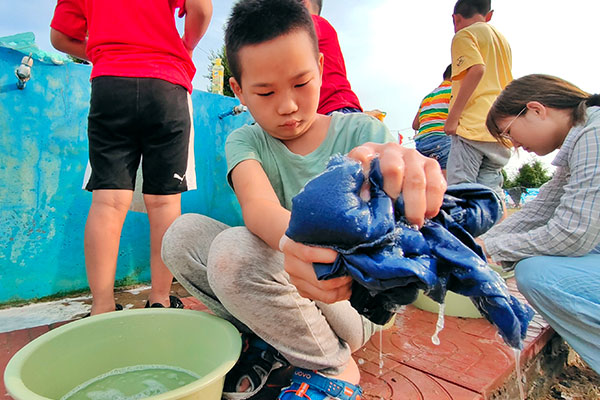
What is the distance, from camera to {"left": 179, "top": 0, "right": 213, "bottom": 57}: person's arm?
1653 mm

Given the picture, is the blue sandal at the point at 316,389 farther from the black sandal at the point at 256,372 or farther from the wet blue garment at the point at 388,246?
the wet blue garment at the point at 388,246

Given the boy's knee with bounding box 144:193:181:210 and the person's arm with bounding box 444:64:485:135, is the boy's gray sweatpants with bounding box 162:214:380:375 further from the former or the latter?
the person's arm with bounding box 444:64:485:135

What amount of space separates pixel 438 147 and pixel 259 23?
2.20m

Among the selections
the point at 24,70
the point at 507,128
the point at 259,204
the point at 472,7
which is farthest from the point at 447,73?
the point at 24,70

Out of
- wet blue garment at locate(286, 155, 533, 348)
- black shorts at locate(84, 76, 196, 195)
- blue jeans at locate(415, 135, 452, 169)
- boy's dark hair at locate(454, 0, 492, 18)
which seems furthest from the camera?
blue jeans at locate(415, 135, 452, 169)

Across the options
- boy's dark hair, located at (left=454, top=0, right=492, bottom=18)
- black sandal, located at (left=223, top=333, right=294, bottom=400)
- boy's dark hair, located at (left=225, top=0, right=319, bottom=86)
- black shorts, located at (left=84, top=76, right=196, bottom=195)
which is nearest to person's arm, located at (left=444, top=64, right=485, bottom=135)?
boy's dark hair, located at (left=454, top=0, right=492, bottom=18)

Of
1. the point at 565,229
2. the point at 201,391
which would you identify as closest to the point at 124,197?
the point at 201,391

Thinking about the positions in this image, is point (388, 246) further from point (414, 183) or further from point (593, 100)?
point (593, 100)

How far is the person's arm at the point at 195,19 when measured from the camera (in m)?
1.65

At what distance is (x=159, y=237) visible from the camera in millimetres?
1611

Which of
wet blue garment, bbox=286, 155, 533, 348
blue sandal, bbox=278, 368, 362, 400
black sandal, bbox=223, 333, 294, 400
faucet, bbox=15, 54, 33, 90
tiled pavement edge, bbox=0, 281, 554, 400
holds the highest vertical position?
faucet, bbox=15, 54, 33, 90

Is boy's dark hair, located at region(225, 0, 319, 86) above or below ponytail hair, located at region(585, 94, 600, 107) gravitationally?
above

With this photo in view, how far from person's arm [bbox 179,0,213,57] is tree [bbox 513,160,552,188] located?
30.2 m

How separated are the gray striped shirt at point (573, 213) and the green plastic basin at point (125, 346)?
3.67 feet
